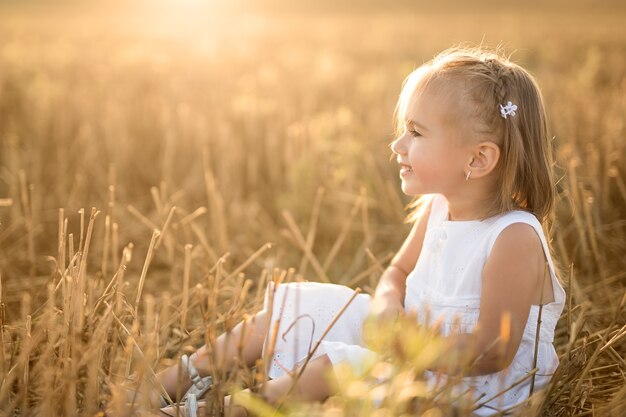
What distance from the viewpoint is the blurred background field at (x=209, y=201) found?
1655 mm

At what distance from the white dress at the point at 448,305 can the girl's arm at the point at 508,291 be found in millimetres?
34

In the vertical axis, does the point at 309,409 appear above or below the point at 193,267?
above

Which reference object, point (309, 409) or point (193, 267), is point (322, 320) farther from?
point (193, 267)

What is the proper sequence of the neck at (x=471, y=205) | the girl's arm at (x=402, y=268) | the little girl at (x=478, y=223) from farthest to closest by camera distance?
the girl's arm at (x=402, y=268)
the neck at (x=471, y=205)
the little girl at (x=478, y=223)

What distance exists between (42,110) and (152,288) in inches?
79.2

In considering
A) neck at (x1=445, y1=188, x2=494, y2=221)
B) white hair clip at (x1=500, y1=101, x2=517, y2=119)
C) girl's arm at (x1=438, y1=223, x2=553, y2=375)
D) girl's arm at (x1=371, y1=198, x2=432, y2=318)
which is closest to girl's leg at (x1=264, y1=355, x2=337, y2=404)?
girl's arm at (x1=438, y1=223, x2=553, y2=375)

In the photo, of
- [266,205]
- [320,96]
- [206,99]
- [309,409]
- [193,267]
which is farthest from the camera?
[320,96]

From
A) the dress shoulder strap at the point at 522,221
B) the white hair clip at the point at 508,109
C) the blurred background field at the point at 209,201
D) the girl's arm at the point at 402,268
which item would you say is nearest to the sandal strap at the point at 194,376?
the blurred background field at the point at 209,201

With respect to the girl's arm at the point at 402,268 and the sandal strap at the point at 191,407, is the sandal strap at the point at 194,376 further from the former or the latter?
the girl's arm at the point at 402,268

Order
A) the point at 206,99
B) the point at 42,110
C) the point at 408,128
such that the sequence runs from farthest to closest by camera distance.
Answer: the point at 206,99, the point at 42,110, the point at 408,128

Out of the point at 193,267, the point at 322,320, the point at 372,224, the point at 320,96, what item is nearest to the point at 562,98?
the point at 320,96

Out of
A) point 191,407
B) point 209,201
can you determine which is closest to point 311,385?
point 191,407

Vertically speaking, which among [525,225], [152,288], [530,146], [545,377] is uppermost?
[530,146]

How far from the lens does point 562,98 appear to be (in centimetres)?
451
